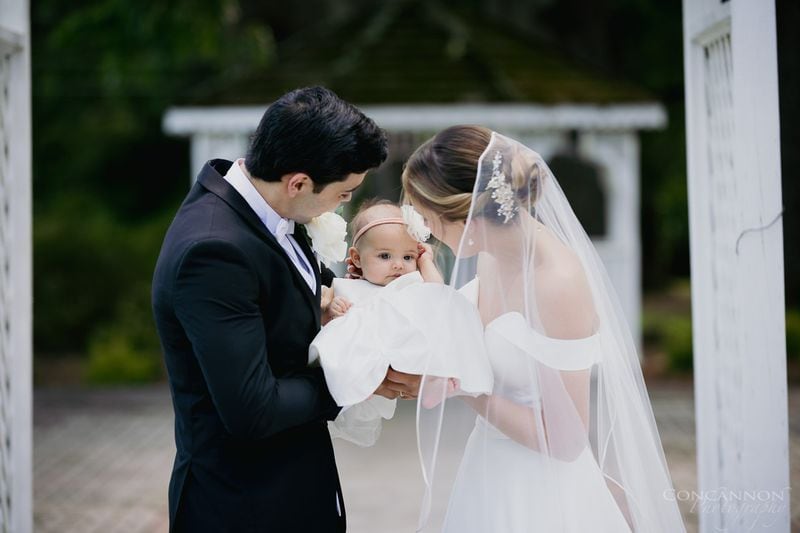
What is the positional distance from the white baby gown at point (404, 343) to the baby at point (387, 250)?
0.28 metres

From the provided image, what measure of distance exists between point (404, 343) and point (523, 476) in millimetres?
627

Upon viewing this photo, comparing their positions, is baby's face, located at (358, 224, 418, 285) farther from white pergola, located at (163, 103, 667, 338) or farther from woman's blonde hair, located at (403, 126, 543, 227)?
white pergola, located at (163, 103, 667, 338)

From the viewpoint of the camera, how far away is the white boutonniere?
119 inches

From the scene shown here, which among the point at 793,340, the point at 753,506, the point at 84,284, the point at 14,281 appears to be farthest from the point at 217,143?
the point at 753,506

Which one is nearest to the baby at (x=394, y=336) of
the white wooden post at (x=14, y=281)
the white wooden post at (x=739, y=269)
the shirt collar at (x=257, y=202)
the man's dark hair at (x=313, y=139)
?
the shirt collar at (x=257, y=202)

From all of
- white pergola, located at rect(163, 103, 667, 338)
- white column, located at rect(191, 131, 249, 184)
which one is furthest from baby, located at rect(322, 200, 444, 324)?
white column, located at rect(191, 131, 249, 184)

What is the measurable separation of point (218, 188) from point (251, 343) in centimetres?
49

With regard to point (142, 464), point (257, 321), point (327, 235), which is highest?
point (327, 235)

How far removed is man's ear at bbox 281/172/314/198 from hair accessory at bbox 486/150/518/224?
1.96ft

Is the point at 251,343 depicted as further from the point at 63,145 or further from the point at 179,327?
the point at 63,145

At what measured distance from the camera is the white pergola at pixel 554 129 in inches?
391

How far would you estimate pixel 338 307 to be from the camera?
118 inches

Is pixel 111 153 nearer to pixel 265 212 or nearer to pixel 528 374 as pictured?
pixel 265 212

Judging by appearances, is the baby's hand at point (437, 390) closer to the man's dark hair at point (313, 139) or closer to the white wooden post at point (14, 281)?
the man's dark hair at point (313, 139)
